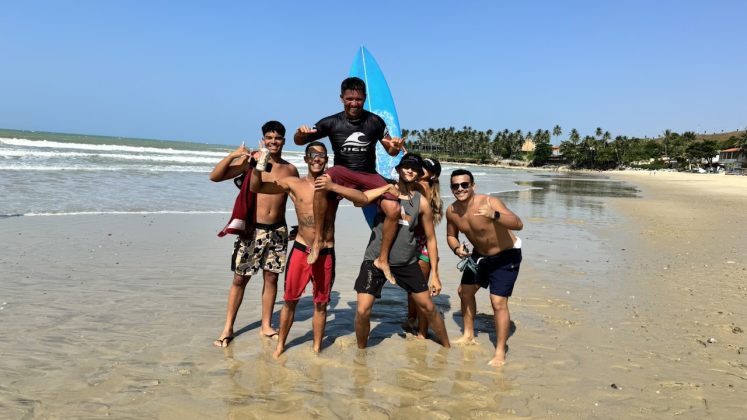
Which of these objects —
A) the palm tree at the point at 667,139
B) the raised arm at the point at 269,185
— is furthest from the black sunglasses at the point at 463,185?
the palm tree at the point at 667,139

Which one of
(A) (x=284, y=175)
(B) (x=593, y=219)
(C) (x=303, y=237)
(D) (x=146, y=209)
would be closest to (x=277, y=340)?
(C) (x=303, y=237)

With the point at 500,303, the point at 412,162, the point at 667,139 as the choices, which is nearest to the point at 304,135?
the point at 412,162

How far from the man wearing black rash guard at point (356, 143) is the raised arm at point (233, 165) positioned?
1.62 feet

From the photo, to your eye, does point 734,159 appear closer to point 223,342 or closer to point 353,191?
point 353,191

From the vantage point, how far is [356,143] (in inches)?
182

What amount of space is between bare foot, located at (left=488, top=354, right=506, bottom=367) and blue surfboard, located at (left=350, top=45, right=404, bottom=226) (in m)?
3.38

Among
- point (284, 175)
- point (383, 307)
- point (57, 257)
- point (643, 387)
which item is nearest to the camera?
point (643, 387)

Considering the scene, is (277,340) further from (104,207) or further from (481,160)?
(481,160)

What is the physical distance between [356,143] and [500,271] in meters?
1.76

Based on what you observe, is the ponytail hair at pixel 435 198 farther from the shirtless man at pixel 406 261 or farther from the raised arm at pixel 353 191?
the raised arm at pixel 353 191

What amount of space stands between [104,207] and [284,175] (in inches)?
416

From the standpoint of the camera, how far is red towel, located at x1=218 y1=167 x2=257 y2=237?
4.74 metres

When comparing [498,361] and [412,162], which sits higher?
[412,162]

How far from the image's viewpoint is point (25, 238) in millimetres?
9008
